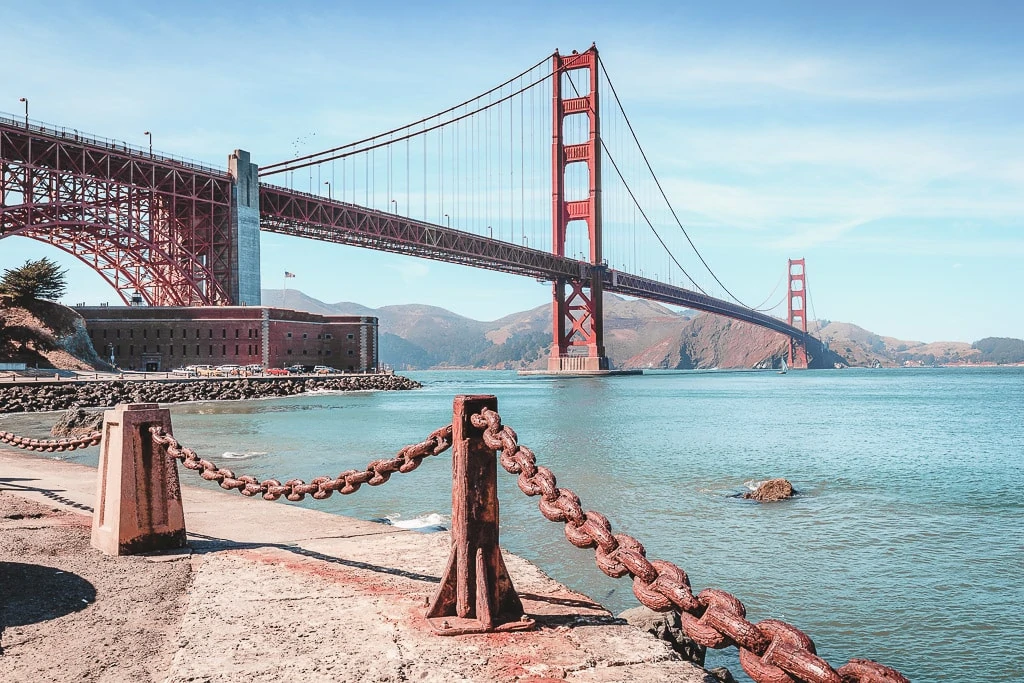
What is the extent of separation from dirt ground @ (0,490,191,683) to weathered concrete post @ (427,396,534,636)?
4.37 feet

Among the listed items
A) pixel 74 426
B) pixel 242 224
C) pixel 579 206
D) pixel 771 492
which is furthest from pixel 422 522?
pixel 579 206

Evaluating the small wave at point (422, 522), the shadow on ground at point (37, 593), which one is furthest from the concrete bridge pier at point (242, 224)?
the shadow on ground at point (37, 593)

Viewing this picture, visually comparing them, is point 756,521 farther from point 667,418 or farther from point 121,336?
point 121,336

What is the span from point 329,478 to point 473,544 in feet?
4.21

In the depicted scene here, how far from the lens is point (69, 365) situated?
1982 inches

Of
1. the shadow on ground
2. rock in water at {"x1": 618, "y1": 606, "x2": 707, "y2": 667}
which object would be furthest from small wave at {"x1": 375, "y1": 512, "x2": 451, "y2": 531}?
the shadow on ground

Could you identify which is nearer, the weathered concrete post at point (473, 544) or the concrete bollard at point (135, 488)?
the weathered concrete post at point (473, 544)

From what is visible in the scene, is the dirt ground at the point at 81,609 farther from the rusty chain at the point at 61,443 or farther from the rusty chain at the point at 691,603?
the rusty chain at the point at 691,603

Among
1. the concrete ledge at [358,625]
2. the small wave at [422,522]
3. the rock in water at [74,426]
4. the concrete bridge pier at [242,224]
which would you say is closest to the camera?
the concrete ledge at [358,625]

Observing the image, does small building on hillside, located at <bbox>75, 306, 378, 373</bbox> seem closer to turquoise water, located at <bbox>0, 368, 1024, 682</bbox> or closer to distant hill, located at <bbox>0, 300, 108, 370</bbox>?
distant hill, located at <bbox>0, 300, 108, 370</bbox>

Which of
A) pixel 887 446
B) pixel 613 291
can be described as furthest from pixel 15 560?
pixel 613 291

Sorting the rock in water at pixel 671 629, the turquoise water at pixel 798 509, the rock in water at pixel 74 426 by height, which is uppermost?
the rock in water at pixel 74 426

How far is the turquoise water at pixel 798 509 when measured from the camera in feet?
22.8

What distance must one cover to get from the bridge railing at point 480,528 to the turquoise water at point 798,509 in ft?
8.75
